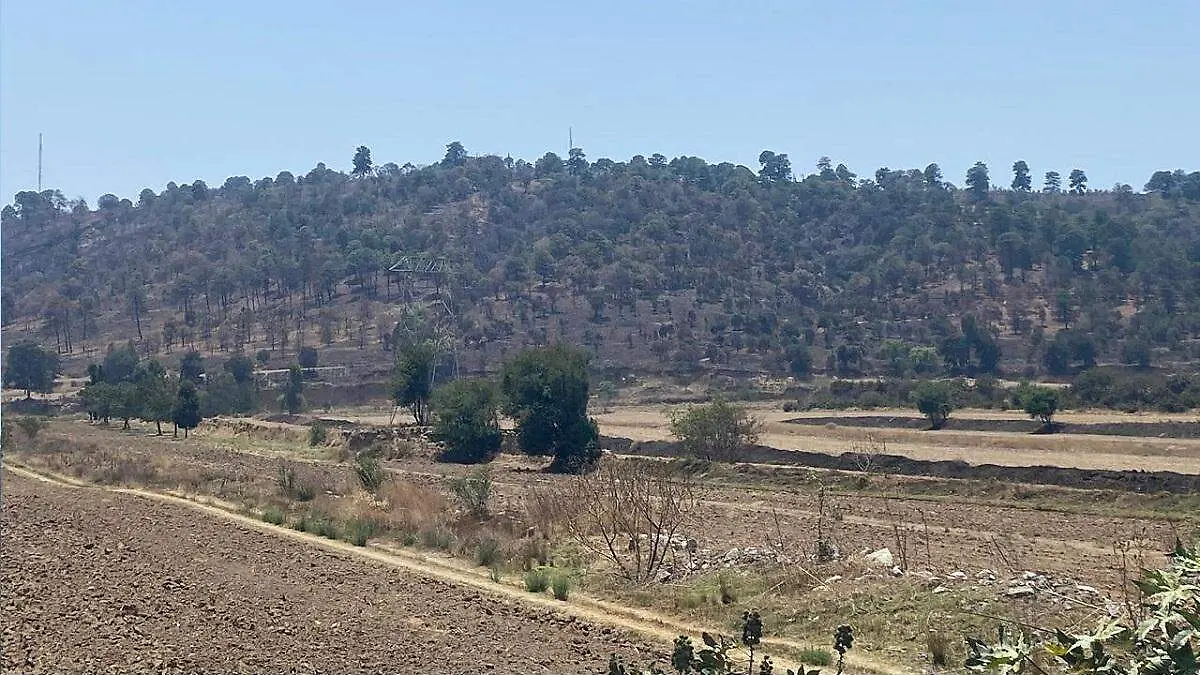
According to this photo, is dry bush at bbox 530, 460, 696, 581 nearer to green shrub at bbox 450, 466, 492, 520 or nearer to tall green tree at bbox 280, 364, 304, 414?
green shrub at bbox 450, 466, 492, 520

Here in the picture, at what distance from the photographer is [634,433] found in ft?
219

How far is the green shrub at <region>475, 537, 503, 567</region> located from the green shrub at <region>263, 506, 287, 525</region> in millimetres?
8093

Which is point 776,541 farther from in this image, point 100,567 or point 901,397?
point 901,397

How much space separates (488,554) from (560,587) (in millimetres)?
4352

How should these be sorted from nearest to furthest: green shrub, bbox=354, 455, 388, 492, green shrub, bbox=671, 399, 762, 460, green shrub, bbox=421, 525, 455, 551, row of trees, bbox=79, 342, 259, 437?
green shrub, bbox=421, 525, 455, 551 → green shrub, bbox=354, 455, 388, 492 → green shrub, bbox=671, 399, 762, 460 → row of trees, bbox=79, 342, 259, 437

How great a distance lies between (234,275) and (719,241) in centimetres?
5294

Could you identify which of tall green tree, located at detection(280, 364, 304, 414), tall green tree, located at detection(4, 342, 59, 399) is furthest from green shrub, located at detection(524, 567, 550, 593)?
tall green tree, located at detection(4, 342, 59, 399)

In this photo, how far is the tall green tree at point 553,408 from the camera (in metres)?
51.3

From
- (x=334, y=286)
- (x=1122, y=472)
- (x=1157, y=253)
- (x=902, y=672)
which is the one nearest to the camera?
(x=902, y=672)

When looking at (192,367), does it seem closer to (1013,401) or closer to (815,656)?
(1013,401)

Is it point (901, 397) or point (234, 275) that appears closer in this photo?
point (901, 397)

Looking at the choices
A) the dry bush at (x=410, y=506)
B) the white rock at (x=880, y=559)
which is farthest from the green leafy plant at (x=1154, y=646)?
the dry bush at (x=410, y=506)

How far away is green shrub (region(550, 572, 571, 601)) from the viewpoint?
818 inches

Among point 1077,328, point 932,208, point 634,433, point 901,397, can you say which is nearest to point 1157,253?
point 1077,328
